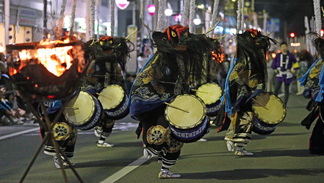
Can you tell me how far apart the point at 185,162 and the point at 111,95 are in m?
2.33

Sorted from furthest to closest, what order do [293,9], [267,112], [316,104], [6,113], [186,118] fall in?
[293,9], [6,113], [267,112], [316,104], [186,118]

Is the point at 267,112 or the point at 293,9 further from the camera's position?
the point at 293,9

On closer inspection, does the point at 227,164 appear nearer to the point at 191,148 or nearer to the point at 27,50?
the point at 191,148

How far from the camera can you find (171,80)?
8211 mm

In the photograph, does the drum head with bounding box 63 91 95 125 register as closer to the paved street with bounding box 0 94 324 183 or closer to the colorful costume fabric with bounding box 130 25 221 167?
the paved street with bounding box 0 94 324 183

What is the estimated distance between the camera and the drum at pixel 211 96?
1207 cm

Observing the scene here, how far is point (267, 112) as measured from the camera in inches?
399

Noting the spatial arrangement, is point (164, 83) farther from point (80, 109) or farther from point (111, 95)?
point (111, 95)

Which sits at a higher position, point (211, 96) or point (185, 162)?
point (211, 96)

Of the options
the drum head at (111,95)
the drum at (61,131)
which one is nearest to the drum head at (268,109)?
the drum head at (111,95)

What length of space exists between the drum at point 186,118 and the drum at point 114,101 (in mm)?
3349

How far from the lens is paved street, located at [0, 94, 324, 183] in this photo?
8.29 meters

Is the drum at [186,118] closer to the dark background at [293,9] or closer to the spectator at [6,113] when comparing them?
the spectator at [6,113]

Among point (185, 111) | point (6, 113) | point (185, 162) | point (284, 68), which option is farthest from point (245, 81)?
point (284, 68)
